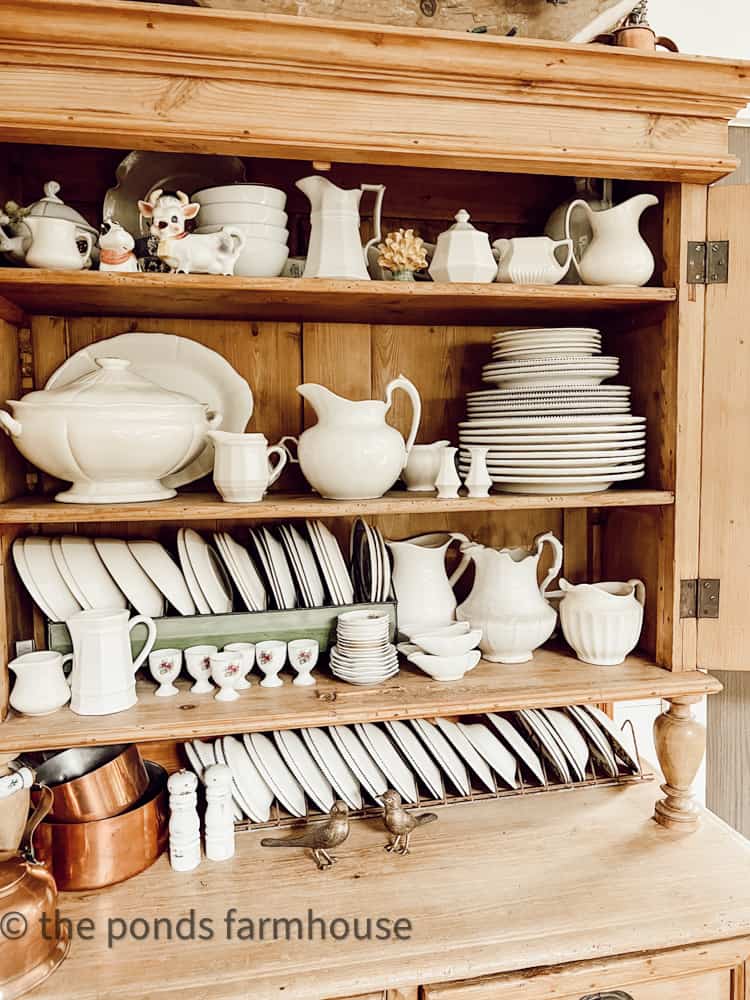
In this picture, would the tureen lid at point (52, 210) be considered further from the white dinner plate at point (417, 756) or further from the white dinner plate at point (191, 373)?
the white dinner plate at point (417, 756)

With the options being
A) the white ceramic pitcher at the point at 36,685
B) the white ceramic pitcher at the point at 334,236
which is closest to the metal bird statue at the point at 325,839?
the white ceramic pitcher at the point at 36,685

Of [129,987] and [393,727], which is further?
[393,727]

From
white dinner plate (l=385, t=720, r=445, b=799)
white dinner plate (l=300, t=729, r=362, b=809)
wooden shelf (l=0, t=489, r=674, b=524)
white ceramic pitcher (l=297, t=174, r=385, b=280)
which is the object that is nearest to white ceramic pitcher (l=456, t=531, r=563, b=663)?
wooden shelf (l=0, t=489, r=674, b=524)

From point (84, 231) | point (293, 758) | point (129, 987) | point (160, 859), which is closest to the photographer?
point (129, 987)

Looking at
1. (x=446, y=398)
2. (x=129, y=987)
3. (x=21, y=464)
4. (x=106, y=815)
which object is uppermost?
(x=446, y=398)

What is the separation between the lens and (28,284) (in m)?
1.14

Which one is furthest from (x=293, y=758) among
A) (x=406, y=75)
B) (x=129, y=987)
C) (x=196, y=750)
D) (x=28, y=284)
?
(x=406, y=75)

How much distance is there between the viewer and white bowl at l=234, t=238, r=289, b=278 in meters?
1.25

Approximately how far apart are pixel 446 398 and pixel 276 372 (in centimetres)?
36

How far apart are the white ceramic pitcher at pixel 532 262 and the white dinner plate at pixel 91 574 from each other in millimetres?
884

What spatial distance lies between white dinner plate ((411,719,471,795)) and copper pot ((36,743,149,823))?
0.54 m

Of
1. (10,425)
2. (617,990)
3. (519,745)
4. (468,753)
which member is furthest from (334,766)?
(10,425)

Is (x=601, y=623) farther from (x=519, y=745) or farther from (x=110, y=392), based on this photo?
(x=110, y=392)

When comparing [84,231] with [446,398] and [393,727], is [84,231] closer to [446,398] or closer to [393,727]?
[446,398]
